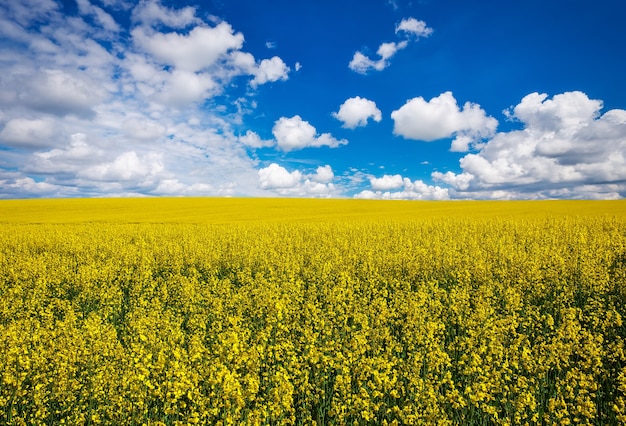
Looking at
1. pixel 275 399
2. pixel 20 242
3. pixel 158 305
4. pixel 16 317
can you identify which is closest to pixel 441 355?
pixel 275 399

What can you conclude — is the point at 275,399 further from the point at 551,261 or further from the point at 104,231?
the point at 104,231

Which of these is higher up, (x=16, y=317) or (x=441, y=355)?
(x=441, y=355)

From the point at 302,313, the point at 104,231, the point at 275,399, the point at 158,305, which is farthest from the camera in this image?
the point at 104,231

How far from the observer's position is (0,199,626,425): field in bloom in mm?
4383

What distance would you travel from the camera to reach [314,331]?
300 inches

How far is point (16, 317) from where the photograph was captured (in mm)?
8578

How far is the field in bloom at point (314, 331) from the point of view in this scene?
4383mm

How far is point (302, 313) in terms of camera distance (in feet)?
Answer: 24.2

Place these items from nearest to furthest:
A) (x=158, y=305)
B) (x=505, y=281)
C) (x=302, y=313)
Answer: (x=302, y=313)
(x=158, y=305)
(x=505, y=281)

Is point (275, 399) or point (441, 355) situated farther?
point (441, 355)

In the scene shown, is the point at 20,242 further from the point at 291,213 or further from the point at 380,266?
the point at 291,213

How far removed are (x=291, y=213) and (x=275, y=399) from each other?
112 ft

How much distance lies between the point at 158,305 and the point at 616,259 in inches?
601

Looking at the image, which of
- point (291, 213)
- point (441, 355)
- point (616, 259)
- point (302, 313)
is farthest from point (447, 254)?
point (291, 213)
